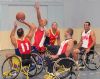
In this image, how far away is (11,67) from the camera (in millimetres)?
6867

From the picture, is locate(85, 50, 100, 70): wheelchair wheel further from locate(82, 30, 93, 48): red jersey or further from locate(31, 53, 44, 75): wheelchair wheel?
locate(31, 53, 44, 75): wheelchair wheel

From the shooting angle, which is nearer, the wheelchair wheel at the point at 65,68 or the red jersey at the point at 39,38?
the wheelchair wheel at the point at 65,68

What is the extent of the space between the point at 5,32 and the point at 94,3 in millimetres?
4035

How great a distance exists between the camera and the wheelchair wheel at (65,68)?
6.45 meters

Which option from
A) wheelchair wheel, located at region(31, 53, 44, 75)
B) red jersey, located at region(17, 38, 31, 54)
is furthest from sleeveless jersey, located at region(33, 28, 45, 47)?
red jersey, located at region(17, 38, 31, 54)

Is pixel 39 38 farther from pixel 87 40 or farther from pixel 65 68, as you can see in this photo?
pixel 65 68

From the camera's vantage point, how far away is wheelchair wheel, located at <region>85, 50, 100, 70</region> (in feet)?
26.2

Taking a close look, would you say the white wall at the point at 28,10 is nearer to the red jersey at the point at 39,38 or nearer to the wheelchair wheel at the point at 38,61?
the red jersey at the point at 39,38

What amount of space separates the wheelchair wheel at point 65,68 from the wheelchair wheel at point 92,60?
1.40 m

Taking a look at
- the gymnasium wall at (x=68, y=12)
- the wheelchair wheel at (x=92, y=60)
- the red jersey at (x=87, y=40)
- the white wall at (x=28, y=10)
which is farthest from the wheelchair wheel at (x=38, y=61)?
the gymnasium wall at (x=68, y=12)

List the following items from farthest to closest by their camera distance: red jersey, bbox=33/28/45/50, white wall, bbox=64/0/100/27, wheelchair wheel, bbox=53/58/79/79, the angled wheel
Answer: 1. white wall, bbox=64/0/100/27
2. red jersey, bbox=33/28/45/50
3. the angled wheel
4. wheelchair wheel, bbox=53/58/79/79

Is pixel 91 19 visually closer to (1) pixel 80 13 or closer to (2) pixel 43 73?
(1) pixel 80 13

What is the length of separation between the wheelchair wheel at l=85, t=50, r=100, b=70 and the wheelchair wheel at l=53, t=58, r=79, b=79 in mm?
1402

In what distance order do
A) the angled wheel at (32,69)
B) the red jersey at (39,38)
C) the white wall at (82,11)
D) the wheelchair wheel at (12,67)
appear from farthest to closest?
the white wall at (82,11) < the red jersey at (39,38) < the angled wheel at (32,69) < the wheelchair wheel at (12,67)
